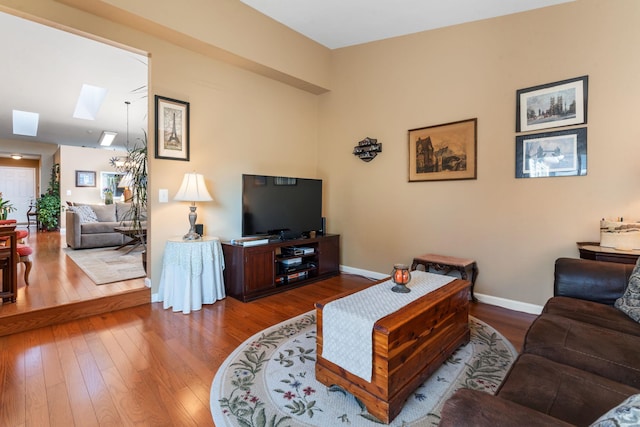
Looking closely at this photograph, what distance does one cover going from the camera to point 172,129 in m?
3.10

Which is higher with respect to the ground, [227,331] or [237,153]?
[237,153]

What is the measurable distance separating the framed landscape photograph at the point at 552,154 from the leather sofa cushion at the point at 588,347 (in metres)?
1.69

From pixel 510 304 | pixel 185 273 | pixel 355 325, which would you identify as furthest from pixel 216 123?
pixel 510 304

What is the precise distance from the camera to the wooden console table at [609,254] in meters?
2.12

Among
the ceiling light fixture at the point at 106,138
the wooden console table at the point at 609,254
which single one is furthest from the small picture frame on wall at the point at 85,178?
the wooden console table at the point at 609,254

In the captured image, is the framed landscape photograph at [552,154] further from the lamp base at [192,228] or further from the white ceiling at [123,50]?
the lamp base at [192,228]

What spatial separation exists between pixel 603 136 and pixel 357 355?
9.24ft

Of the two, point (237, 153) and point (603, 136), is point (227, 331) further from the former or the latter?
point (603, 136)

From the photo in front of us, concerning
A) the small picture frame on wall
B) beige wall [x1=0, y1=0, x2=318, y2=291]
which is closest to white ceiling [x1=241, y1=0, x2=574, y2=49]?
beige wall [x1=0, y1=0, x2=318, y2=291]

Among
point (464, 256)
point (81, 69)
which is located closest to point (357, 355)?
point (464, 256)

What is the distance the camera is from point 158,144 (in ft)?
9.89

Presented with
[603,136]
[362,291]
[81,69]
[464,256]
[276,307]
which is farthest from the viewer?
[81,69]

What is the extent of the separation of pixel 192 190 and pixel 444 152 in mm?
2791

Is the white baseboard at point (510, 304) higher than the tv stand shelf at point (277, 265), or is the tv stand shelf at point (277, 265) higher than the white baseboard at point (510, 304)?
the tv stand shelf at point (277, 265)
